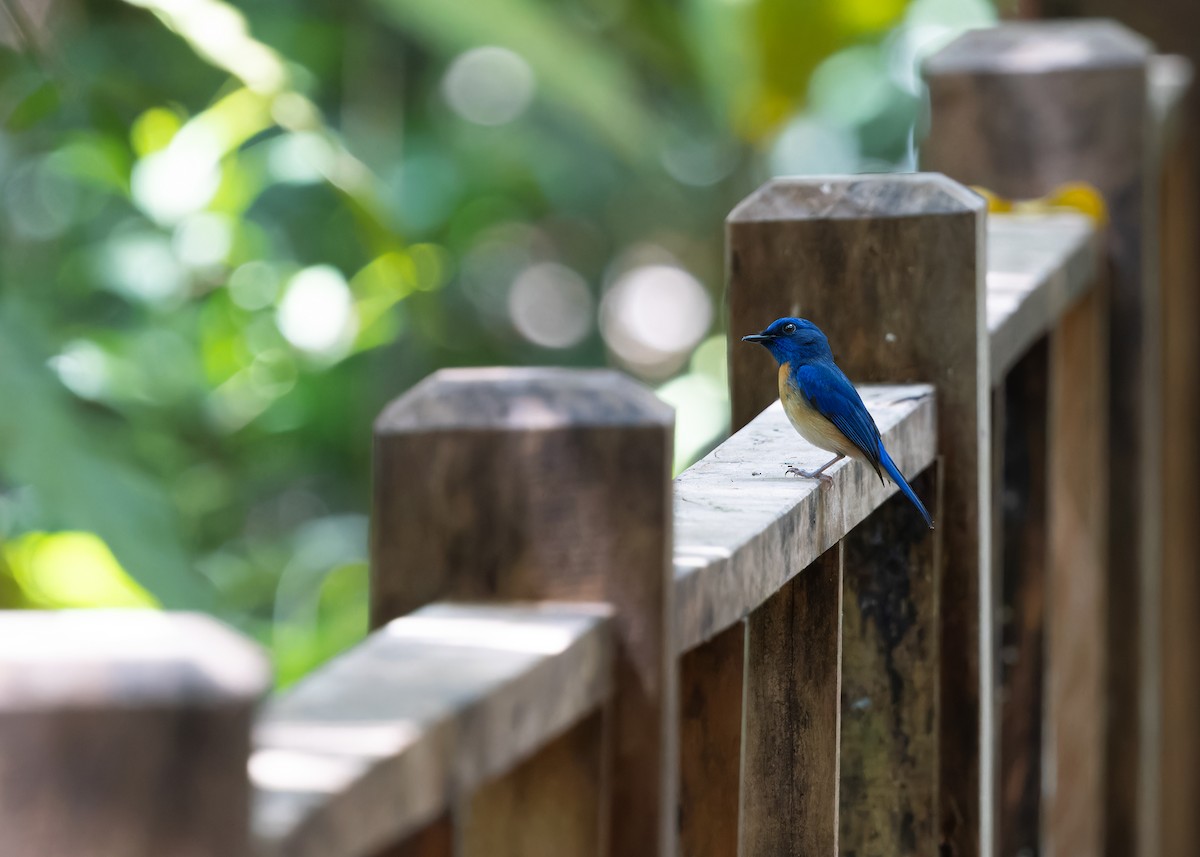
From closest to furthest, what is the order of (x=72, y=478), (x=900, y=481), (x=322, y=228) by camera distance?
(x=900, y=481) → (x=72, y=478) → (x=322, y=228)

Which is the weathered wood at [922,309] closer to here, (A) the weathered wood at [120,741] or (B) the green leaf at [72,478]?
(A) the weathered wood at [120,741]

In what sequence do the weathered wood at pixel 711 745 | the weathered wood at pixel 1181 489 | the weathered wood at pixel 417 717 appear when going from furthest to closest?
1. the weathered wood at pixel 1181 489
2. the weathered wood at pixel 711 745
3. the weathered wood at pixel 417 717

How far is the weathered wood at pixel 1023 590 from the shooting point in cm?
244

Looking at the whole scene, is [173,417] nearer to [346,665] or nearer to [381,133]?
[381,133]

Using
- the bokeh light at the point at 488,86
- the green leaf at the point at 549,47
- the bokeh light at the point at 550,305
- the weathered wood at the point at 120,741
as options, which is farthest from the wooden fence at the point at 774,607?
the bokeh light at the point at 550,305

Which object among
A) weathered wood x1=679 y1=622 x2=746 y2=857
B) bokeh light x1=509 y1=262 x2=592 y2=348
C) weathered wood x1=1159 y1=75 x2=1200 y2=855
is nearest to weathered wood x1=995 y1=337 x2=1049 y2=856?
weathered wood x1=1159 y1=75 x2=1200 y2=855

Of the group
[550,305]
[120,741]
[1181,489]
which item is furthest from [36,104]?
[550,305]

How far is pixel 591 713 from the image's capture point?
98cm

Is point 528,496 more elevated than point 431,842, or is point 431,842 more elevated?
point 528,496

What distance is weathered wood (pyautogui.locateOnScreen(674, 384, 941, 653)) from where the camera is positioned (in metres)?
1.09

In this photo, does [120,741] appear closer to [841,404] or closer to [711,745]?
[711,745]

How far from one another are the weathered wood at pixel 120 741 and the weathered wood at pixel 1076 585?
6.62 ft

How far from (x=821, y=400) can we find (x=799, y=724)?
464 millimetres

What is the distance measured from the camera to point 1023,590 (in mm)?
2457
